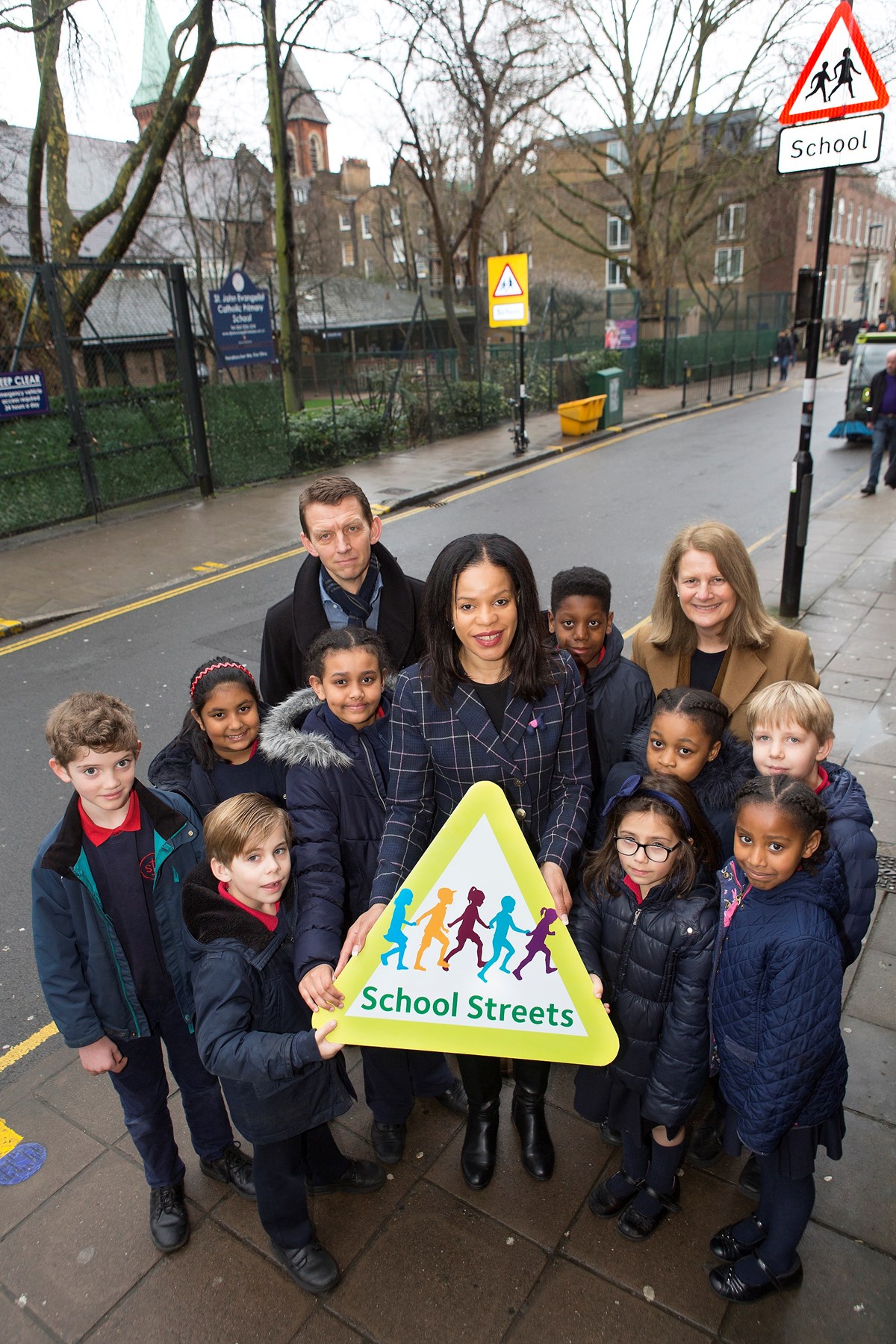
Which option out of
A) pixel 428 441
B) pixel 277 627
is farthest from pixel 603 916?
pixel 428 441

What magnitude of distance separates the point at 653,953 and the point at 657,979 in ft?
0.26

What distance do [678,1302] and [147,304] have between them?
99.1 ft

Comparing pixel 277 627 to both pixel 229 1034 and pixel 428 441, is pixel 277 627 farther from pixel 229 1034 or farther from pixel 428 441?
pixel 428 441

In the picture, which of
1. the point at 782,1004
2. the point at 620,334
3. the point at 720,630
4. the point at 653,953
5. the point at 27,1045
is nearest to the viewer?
the point at 782,1004

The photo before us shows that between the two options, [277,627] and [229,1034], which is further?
[277,627]

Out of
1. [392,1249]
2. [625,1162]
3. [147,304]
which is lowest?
[392,1249]

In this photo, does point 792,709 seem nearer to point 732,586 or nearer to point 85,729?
point 732,586

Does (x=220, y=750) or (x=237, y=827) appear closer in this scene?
(x=237, y=827)

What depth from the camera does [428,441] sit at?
18.8m

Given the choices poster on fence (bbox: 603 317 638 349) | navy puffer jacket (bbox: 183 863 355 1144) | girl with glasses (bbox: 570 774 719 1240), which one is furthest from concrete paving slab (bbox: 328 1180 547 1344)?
poster on fence (bbox: 603 317 638 349)

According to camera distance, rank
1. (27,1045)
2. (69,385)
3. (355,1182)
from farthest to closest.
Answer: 1. (69,385)
2. (27,1045)
3. (355,1182)

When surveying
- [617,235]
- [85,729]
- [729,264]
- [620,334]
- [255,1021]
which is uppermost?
[617,235]

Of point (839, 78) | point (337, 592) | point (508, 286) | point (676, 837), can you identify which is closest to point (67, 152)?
point (508, 286)

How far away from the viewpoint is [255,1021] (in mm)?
2277
